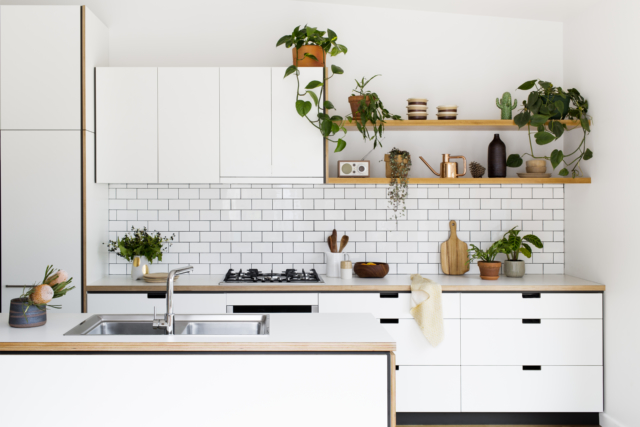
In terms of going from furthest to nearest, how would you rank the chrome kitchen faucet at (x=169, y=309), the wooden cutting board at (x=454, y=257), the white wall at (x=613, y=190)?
the wooden cutting board at (x=454, y=257)
the white wall at (x=613, y=190)
the chrome kitchen faucet at (x=169, y=309)

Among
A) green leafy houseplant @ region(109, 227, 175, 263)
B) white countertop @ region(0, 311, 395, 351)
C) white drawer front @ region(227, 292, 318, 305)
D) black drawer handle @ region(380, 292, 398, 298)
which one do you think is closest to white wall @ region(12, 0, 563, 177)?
black drawer handle @ region(380, 292, 398, 298)

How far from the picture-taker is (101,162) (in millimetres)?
3785

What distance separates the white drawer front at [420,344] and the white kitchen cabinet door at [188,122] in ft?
5.78

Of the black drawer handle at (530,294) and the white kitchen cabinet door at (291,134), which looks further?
the white kitchen cabinet door at (291,134)

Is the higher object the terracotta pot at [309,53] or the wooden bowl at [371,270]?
the terracotta pot at [309,53]

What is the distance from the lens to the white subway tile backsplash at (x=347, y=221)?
418cm

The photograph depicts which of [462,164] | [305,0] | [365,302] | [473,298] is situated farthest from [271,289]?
[305,0]

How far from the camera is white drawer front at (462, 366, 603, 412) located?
3.56 metres

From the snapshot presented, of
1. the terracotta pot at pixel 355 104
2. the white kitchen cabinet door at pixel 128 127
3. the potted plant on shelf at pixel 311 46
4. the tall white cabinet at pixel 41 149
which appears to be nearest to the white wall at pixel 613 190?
the terracotta pot at pixel 355 104

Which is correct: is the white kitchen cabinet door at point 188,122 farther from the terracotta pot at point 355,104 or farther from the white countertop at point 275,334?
the white countertop at point 275,334

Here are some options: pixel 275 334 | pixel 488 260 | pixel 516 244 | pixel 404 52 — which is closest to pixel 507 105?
pixel 404 52

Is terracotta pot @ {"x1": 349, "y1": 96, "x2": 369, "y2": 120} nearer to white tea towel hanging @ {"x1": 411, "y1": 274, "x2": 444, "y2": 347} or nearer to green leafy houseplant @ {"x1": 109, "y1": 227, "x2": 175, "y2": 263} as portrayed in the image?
white tea towel hanging @ {"x1": 411, "y1": 274, "x2": 444, "y2": 347}

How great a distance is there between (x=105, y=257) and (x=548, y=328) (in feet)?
11.0

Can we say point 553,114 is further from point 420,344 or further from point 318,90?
point 420,344
